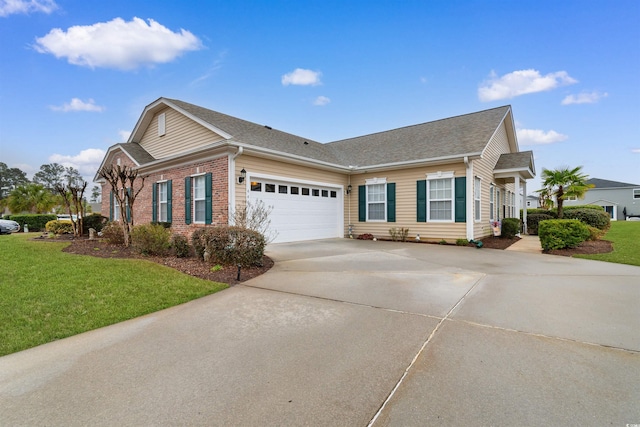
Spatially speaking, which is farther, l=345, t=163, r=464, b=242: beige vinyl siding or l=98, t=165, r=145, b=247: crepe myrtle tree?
l=345, t=163, r=464, b=242: beige vinyl siding

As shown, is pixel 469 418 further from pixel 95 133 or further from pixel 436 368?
pixel 95 133

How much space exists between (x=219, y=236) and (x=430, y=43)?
1207 centimetres

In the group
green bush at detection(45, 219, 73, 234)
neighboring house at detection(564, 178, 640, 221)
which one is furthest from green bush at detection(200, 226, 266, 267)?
neighboring house at detection(564, 178, 640, 221)

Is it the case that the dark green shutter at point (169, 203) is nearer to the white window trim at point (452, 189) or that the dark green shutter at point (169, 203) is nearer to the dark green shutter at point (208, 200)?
the dark green shutter at point (208, 200)

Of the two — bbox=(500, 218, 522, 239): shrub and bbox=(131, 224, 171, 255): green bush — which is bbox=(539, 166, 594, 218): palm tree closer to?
bbox=(500, 218, 522, 239): shrub

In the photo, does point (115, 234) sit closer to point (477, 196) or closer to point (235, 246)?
point (235, 246)

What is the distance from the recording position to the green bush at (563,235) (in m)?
9.53

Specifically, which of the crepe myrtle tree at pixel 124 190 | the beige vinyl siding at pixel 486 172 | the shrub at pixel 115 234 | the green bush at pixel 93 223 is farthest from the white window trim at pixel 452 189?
the green bush at pixel 93 223

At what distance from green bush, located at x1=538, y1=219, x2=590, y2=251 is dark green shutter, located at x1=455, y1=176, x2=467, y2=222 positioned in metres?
2.60

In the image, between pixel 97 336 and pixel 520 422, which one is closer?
pixel 520 422

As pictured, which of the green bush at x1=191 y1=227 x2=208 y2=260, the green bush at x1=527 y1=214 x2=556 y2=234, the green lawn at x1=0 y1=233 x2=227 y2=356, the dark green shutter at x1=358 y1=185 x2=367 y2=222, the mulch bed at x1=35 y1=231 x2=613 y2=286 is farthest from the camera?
the green bush at x1=527 y1=214 x2=556 y2=234

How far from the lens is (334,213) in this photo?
14.5 m

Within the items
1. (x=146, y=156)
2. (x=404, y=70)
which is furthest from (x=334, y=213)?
(x=146, y=156)

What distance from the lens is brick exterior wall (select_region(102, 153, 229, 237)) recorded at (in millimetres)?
10320
